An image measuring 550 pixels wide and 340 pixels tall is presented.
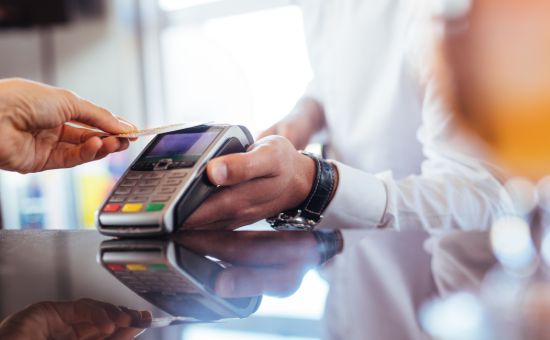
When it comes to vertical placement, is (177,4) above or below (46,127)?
above

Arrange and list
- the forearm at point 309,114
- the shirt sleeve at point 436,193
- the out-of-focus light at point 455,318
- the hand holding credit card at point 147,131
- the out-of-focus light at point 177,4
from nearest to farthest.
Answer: the out-of-focus light at point 455,318 → the hand holding credit card at point 147,131 → the shirt sleeve at point 436,193 → the forearm at point 309,114 → the out-of-focus light at point 177,4

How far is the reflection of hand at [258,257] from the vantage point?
31 cm

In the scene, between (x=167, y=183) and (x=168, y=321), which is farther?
(x=167, y=183)

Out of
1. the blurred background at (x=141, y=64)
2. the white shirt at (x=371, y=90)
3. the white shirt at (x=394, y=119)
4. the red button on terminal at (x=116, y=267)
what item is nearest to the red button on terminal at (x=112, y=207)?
the red button on terminal at (x=116, y=267)

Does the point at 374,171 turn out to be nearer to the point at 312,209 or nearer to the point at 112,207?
→ the point at 312,209

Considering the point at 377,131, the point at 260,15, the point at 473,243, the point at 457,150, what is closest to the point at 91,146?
the point at 473,243

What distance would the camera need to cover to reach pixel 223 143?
1.72ft

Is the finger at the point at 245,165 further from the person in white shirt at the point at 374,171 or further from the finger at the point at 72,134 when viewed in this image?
the finger at the point at 72,134

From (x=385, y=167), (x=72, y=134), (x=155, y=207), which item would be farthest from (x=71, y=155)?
(x=385, y=167)

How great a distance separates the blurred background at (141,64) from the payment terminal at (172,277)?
1.95 meters

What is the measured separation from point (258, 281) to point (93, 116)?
0.41m

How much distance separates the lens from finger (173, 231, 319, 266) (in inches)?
14.7

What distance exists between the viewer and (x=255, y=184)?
1.86 feet

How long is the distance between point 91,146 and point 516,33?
732 millimetres
